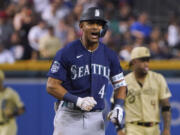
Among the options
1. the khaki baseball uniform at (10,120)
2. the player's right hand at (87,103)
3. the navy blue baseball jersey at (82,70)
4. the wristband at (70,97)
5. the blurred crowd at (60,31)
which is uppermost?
the blurred crowd at (60,31)

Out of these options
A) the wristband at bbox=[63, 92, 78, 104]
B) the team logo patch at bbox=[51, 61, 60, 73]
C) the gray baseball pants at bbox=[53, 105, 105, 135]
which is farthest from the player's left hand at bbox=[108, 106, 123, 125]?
the team logo patch at bbox=[51, 61, 60, 73]

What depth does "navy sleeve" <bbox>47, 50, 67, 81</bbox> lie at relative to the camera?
554 cm

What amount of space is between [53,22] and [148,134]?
247 inches

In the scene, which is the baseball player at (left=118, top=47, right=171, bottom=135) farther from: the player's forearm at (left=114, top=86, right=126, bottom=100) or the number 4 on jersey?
the number 4 on jersey

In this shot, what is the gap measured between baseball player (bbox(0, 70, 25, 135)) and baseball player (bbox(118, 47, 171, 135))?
337cm

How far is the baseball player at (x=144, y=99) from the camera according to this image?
768 cm

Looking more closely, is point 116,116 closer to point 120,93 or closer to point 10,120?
point 120,93

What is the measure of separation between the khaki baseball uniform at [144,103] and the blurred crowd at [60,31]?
13.5 ft

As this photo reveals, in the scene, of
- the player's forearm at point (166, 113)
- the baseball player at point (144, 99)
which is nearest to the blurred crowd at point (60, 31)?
the baseball player at point (144, 99)

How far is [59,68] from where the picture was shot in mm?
5551

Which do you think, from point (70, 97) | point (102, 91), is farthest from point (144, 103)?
point (70, 97)

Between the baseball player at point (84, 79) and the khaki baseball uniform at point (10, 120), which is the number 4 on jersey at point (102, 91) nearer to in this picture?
the baseball player at point (84, 79)

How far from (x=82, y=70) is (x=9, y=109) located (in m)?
5.31

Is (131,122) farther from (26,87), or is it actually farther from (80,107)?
(26,87)
